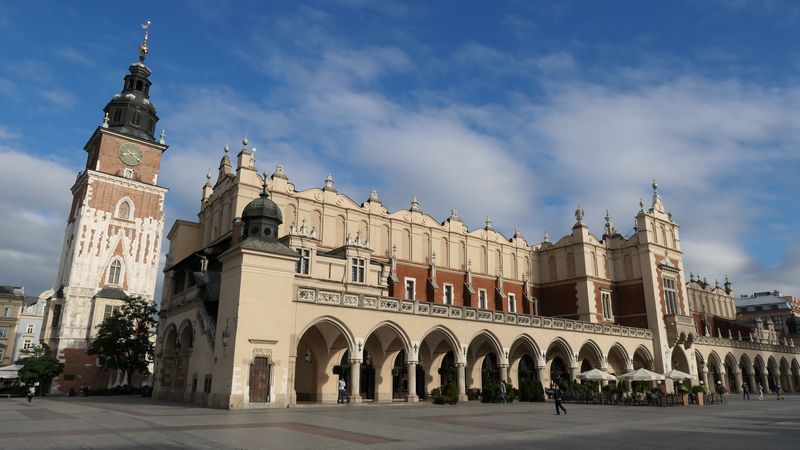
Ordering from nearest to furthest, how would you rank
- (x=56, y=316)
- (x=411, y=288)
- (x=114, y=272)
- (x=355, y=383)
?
(x=355, y=383) < (x=411, y=288) < (x=56, y=316) < (x=114, y=272)

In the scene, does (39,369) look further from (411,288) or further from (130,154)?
(411,288)

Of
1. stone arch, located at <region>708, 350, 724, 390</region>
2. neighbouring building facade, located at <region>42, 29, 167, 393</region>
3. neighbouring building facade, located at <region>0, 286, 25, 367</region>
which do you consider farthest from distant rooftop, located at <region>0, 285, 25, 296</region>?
stone arch, located at <region>708, 350, 724, 390</region>

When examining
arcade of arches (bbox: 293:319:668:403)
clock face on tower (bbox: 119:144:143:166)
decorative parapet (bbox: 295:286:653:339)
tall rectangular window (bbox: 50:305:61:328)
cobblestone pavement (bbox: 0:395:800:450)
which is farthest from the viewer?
clock face on tower (bbox: 119:144:143:166)

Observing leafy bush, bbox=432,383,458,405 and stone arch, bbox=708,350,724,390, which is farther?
stone arch, bbox=708,350,724,390

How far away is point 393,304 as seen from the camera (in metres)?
31.9

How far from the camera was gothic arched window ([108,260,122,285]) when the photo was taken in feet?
178

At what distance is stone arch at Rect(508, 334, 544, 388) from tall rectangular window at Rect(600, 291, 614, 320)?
986 cm

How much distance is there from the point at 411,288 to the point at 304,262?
1162 cm

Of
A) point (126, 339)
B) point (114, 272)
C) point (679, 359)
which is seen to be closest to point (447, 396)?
point (679, 359)

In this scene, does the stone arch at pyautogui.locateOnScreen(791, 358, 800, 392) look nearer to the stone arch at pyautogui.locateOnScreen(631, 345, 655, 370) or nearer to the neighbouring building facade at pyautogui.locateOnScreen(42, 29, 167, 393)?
the stone arch at pyautogui.locateOnScreen(631, 345, 655, 370)

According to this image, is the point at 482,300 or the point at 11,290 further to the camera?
the point at 11,290

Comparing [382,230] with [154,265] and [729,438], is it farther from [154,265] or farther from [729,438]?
[729,438]

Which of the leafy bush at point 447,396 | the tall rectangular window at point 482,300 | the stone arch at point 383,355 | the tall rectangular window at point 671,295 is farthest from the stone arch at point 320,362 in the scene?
the tall rectangular window at point 671,295

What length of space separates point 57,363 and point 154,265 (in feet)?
44.0
